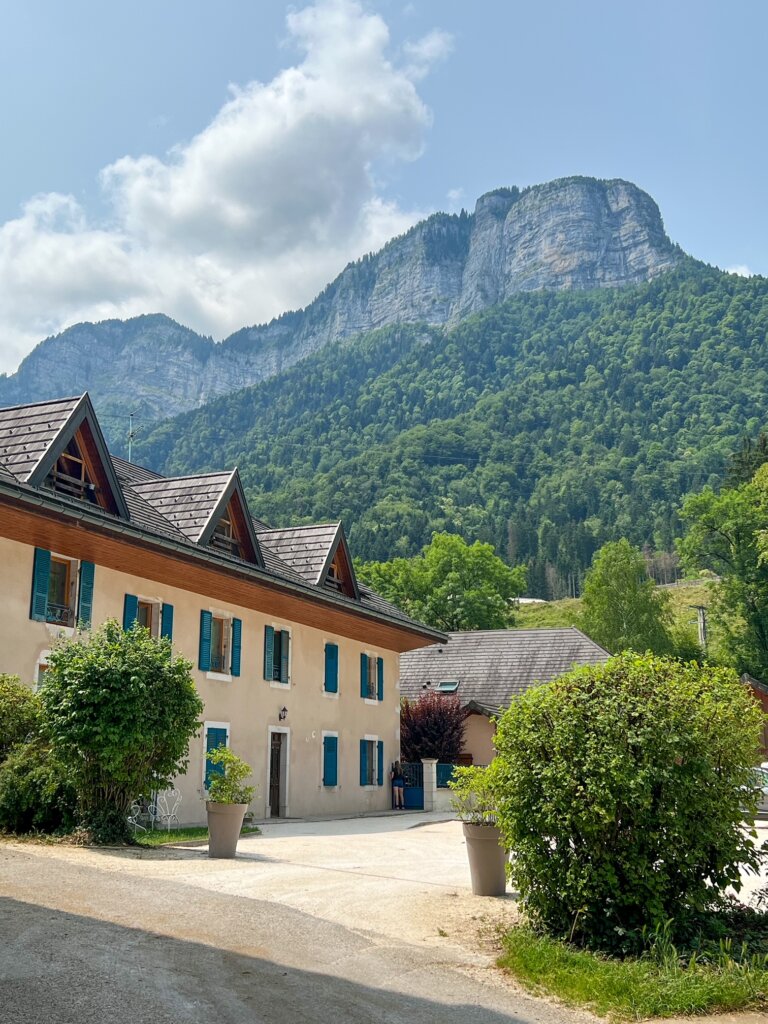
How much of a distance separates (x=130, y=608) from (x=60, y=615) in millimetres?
1896

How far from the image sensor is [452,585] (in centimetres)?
6919

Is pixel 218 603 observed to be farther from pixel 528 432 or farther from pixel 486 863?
pixel 528 432

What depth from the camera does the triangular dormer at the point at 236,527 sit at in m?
23.6

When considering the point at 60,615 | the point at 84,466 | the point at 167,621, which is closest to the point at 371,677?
the point at 167,621

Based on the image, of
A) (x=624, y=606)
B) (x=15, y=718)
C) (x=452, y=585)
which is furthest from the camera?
(x=452, y=585)

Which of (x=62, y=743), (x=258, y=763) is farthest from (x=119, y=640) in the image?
(x=258, y=763)

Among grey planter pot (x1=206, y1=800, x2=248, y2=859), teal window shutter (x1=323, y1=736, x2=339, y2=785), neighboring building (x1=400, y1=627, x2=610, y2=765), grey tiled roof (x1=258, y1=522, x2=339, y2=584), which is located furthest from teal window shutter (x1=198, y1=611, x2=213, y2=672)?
neighboring building (x1=400, y1=627, x2=610, y2=765)

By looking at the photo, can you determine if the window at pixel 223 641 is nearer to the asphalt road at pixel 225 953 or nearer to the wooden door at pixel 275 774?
the wooden door at pixel 275 774

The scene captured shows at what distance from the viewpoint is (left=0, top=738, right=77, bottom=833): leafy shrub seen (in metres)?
14.5

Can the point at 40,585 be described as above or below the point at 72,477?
below

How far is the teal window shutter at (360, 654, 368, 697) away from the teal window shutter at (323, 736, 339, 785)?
2.41m

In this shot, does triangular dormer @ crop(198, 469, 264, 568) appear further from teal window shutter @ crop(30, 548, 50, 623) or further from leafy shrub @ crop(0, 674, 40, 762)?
leafy shrub @ crop(0, 674, 40, 762)

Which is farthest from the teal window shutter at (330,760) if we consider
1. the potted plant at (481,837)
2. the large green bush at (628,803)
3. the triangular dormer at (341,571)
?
the large green bush at (628,803)

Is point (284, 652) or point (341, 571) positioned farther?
point (341, 571)
